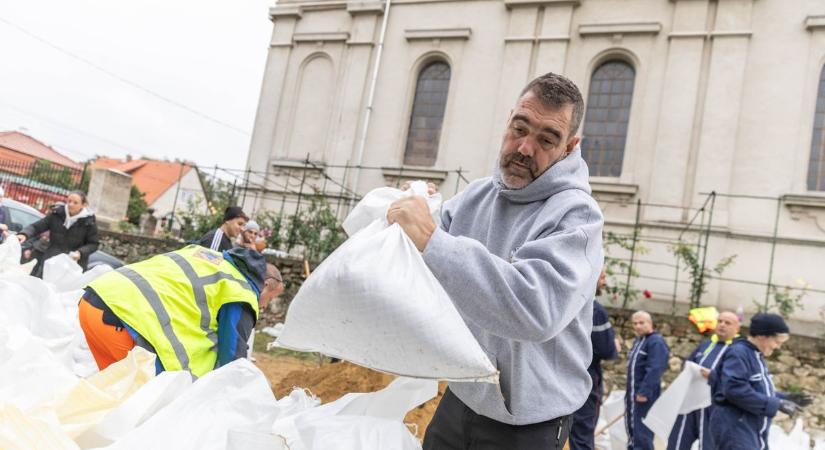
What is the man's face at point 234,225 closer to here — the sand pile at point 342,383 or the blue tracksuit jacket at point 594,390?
the sand pile at point 342,383

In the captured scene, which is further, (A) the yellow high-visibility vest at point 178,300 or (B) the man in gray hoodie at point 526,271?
(A) the yellow high-visibility vest at point 178,300

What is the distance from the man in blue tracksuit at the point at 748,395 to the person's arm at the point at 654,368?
3.39 feet

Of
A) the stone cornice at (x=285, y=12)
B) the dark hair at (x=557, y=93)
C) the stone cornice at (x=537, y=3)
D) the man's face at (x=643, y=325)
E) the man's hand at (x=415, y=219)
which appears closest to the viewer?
the man's hand at (x=415, y=219)

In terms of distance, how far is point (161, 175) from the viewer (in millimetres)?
44031

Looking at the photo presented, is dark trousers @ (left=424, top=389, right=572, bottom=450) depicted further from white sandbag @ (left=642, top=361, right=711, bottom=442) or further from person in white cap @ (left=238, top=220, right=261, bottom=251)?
white sandbag @ (left=642, top=361, right=711, bottom=442)

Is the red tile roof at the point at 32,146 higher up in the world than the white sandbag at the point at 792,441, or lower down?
higher up

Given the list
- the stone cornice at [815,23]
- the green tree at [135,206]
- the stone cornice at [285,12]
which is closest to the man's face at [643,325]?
the stone cornice at [815,23]

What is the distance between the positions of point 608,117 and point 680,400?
8.15 meters

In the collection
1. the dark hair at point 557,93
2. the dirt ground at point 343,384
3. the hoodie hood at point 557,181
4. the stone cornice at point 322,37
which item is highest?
the stone cornice at point 322,37

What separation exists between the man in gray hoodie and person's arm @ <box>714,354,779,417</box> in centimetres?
337

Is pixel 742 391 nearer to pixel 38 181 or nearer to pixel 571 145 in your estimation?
pixel 571 145

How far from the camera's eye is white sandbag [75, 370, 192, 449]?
1827 mm

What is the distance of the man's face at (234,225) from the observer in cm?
551

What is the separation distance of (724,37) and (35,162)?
1839cm
